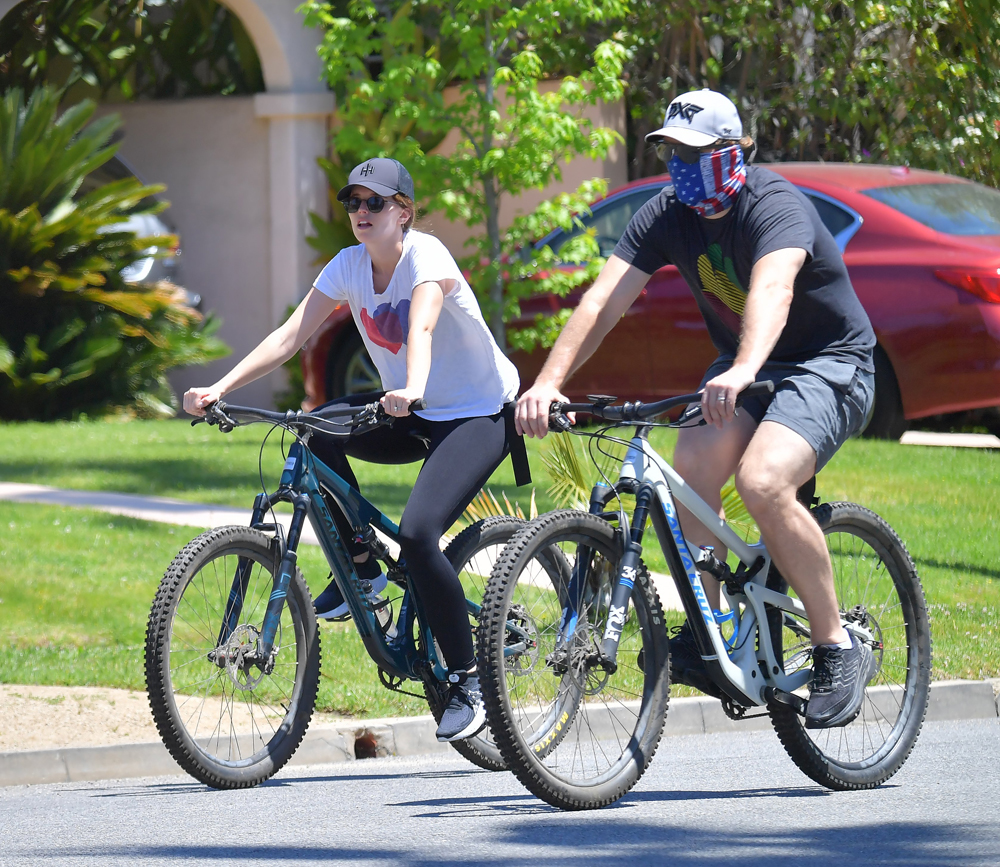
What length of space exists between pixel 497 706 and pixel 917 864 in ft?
3.76

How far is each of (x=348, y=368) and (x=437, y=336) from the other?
736cm

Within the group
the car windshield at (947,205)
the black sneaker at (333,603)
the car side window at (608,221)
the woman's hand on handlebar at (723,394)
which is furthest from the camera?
the car side window at (608,221)

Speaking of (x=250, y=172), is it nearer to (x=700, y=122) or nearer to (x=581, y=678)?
(x=700, y=122)

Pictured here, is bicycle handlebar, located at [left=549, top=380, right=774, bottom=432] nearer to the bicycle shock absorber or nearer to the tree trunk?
the bicycle shock absorber

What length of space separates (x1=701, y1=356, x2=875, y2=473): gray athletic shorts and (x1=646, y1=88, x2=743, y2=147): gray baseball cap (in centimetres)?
71

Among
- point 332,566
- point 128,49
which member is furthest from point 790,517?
point 128,49

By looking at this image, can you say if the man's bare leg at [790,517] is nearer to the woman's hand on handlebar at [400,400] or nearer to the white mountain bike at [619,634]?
the white mountain bike at [619,634]

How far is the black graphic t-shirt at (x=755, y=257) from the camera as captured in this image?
4902mm

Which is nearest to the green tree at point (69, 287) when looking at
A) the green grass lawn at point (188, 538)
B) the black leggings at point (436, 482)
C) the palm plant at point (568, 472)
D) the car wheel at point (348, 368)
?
the green grass lawn at point (188, 538)

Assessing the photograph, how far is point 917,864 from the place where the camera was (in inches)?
163

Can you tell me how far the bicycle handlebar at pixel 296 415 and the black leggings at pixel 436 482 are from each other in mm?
115

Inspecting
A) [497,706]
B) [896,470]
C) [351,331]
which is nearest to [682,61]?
[351,331]

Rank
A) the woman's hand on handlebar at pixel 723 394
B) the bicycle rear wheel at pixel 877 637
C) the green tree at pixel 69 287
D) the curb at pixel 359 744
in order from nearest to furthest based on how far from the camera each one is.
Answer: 1. the woman's hand on handlebar at pixel 723 394
2. the bicycle rear wheel at pixel 877 637
3. the curb at pixel 359 744
4. the green tree at pixel 69 287

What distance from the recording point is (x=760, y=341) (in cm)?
464
